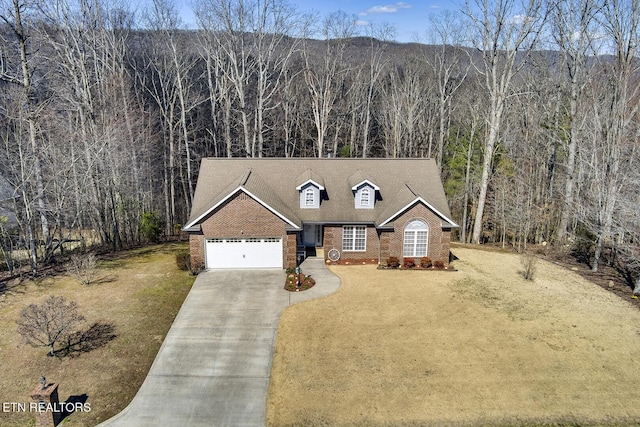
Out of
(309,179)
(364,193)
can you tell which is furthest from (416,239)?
(309,179)

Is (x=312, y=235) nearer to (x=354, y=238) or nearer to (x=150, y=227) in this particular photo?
(x=354, y=238)

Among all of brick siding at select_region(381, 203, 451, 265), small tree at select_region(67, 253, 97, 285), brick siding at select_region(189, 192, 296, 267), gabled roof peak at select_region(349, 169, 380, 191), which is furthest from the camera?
gabled roof peak at select_region(349, 169, 380, 191)

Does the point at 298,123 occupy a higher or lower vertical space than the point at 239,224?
higher

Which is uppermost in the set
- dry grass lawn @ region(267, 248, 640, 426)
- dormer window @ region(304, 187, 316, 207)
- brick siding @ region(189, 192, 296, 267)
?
dormer window @ region(304, 187, 316, 207)

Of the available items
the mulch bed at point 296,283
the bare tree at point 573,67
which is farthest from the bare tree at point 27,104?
the bare tree at point 573,67

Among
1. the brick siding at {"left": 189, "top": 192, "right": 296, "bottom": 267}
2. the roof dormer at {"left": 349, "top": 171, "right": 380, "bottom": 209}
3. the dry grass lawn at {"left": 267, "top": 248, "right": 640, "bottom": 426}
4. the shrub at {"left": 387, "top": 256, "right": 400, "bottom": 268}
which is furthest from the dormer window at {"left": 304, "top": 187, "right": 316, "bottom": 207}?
the shrub at {"left": 387, "top": 256, "right": 400, "bottom": 268}

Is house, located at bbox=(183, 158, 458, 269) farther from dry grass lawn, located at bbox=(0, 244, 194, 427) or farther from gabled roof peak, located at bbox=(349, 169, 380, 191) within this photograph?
dry grass lawn, located at bbox=(0, 244, 194, 427)

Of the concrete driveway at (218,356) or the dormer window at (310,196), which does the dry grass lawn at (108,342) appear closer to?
the concrete driveway at (218,356)
